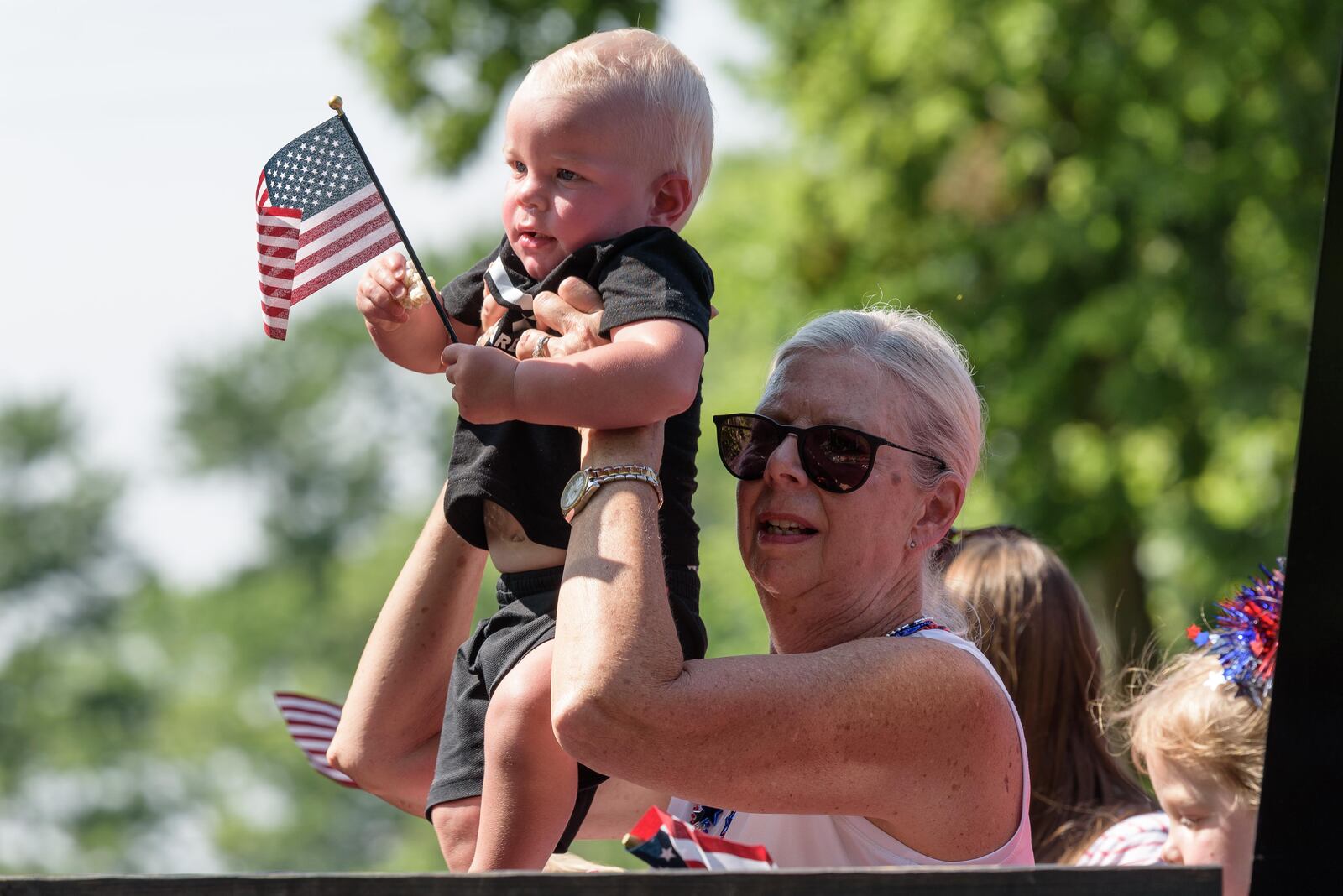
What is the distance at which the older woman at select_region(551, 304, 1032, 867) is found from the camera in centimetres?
194

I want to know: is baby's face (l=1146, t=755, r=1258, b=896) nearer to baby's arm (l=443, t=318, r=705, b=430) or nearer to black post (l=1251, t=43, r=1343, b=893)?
baby's arm (l=443, t=318, r=705, b=430)

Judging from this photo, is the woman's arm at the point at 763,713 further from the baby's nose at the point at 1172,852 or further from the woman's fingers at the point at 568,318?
the baby's nose at the point at 1172,852

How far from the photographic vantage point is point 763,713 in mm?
1971

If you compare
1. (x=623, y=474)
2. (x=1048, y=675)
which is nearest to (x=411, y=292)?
(x=623, y=474)

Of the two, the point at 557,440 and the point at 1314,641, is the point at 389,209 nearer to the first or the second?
→ the point at 557,440

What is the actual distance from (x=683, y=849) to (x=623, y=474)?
1.81 feet

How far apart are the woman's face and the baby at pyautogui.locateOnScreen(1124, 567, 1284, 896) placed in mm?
784

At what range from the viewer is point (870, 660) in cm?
208

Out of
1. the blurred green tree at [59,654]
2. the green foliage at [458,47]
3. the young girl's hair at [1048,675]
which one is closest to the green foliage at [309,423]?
the blurred green tree at [59,654]

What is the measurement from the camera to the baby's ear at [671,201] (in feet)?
7.64

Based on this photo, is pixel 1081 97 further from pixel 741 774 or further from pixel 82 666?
pixel 82 666

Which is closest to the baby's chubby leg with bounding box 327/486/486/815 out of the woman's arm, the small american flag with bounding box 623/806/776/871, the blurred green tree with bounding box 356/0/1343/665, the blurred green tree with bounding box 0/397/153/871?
the woman's arm

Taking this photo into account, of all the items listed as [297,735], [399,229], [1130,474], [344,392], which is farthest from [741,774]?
[344,392]

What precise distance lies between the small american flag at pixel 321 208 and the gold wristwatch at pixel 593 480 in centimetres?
50
